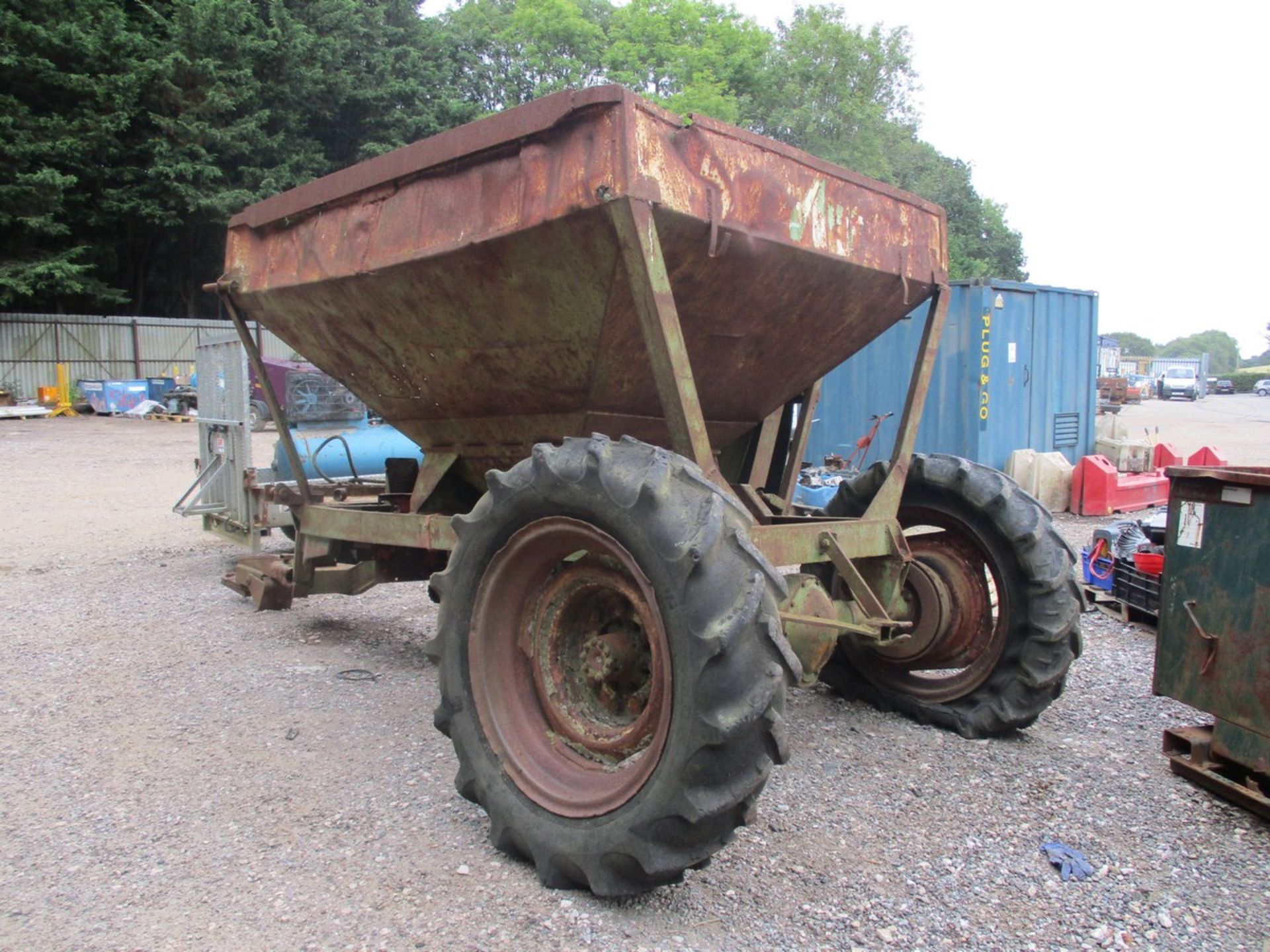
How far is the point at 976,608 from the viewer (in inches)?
164

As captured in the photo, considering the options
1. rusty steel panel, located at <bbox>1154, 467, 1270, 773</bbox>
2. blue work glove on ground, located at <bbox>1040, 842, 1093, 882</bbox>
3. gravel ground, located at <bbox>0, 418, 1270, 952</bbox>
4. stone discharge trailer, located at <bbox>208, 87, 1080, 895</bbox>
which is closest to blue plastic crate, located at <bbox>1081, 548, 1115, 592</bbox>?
gravel ground, located at <bbox>0, 418, 1270, 952</bbox>

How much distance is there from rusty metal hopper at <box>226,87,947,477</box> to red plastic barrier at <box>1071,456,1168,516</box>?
7152mm

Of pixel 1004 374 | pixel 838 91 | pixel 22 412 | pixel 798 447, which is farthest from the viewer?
pixel 838 91

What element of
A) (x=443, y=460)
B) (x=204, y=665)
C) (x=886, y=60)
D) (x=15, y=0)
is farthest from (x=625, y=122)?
(x=886, y=60)

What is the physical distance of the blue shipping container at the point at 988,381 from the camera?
1066cm

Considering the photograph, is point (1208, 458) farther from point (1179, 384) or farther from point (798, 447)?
point (1179, 384)

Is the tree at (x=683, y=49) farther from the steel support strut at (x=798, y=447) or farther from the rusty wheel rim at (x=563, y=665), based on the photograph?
the rusty wheel rim at (x=563, y=665)

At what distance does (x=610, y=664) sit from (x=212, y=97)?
2859 cm

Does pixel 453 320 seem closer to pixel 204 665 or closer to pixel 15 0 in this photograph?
pixel 204 665

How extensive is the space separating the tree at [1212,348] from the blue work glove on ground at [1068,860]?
497 feet

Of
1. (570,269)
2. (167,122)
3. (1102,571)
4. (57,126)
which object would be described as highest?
(167,122)

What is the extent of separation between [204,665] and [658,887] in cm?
347

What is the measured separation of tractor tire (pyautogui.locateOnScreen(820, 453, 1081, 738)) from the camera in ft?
12.7

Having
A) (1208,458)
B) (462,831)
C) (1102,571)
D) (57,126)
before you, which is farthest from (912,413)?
(57,126)
